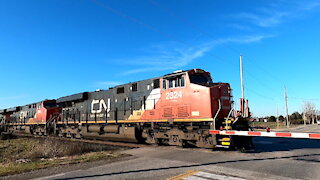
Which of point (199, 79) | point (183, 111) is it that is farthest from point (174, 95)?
point (199, 79)

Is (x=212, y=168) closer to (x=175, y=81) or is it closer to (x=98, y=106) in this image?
(x=175, y=81)

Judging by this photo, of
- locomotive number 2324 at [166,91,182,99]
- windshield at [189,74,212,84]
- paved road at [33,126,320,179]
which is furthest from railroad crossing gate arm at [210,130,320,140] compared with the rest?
windshield at [189,74,212,84]

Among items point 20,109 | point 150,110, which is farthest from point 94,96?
point 20,109

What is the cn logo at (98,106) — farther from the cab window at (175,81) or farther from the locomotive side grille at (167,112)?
the cab window at (175,81)

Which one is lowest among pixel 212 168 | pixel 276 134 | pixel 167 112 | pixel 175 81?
pixel 212 168

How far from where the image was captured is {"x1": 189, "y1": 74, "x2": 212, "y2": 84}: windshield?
10461 mm

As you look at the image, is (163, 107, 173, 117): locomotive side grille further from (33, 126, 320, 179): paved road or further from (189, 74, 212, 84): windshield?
(33, 126, 320, 179): paved road

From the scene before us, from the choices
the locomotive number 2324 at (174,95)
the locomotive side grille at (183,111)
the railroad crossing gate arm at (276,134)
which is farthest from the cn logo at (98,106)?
the railroad crossing gate arm at (276,134)

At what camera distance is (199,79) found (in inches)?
425

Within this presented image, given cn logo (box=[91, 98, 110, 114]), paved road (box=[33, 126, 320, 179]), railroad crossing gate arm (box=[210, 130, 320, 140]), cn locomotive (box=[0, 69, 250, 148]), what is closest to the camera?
paved road (box=[33, 126, 320, 179])

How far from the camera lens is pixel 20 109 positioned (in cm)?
2922

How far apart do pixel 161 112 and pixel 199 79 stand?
2.63m

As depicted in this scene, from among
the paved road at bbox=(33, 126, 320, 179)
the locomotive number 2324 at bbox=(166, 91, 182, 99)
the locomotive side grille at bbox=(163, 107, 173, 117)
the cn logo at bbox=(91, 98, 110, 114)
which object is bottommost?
the paved road at bbox=(33, 126, 320, 179)

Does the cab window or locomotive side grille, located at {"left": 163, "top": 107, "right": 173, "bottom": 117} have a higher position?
the cab window
